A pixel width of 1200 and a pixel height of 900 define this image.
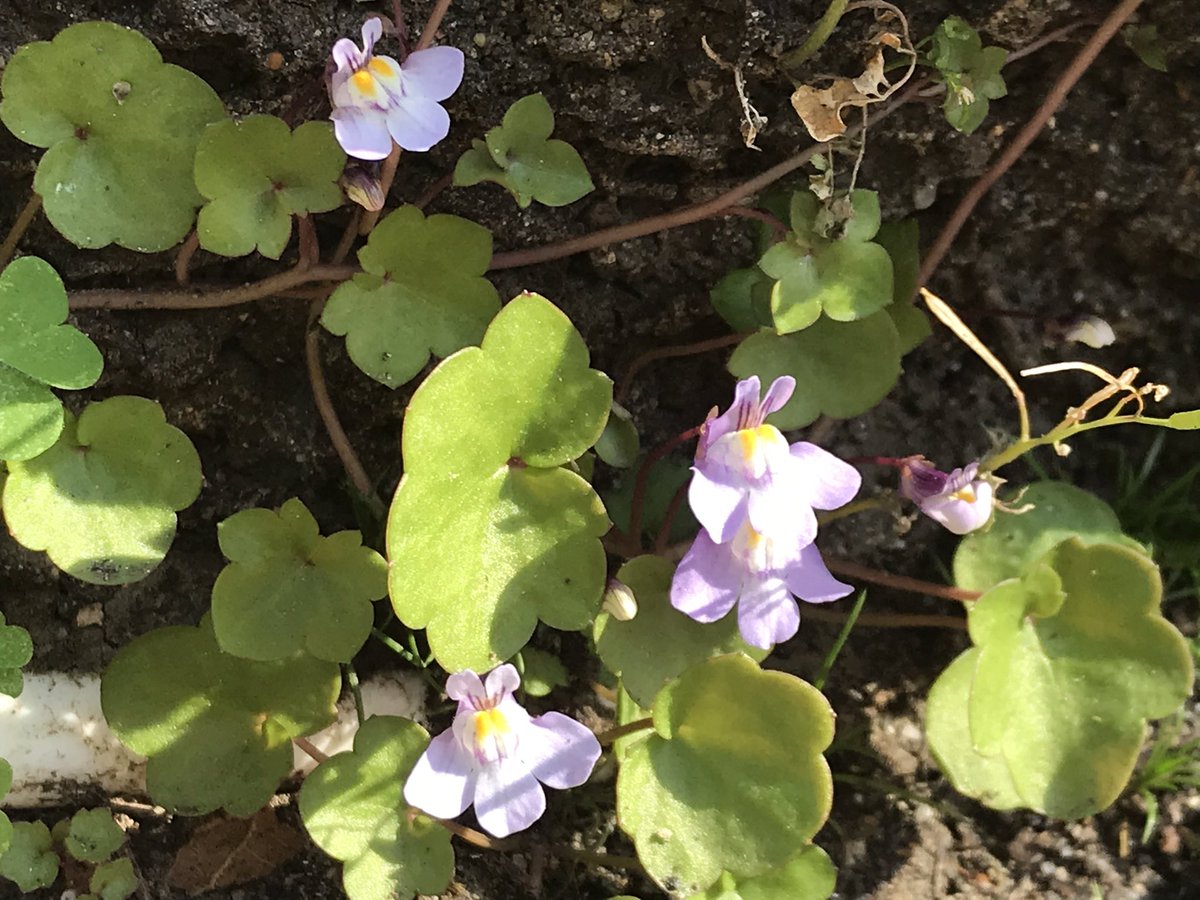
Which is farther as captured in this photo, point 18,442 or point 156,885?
point 156,885

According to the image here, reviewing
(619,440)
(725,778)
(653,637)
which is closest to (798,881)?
(725,778)

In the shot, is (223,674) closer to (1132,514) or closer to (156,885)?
(156,885)

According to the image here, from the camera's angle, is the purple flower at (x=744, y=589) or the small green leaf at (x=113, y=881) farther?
the small green leaf at (x=113, y=881)

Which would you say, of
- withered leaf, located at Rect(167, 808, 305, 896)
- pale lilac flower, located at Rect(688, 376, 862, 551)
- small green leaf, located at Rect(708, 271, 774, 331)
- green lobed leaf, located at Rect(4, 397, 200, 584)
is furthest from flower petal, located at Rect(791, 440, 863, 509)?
withered leaf, located at Rect(167, 808, 305, 896)

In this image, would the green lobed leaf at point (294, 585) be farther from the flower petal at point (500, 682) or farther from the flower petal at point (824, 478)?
the flower petal at point (824, 478)

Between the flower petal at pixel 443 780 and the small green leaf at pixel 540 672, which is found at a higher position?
the flower petal at pixel 443 780

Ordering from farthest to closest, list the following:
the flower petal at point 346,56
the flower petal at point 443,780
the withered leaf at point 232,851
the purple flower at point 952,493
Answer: the withered leaf at point 232,851
the purple flower at point 952,493
the flower petal at point 443,780
the flower petal at point 346,56

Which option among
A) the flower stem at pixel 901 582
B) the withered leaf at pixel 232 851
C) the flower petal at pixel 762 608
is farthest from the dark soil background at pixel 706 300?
the flower petal at pixel 762 608

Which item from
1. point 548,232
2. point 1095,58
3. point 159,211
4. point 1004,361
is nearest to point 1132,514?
point 1004,361
